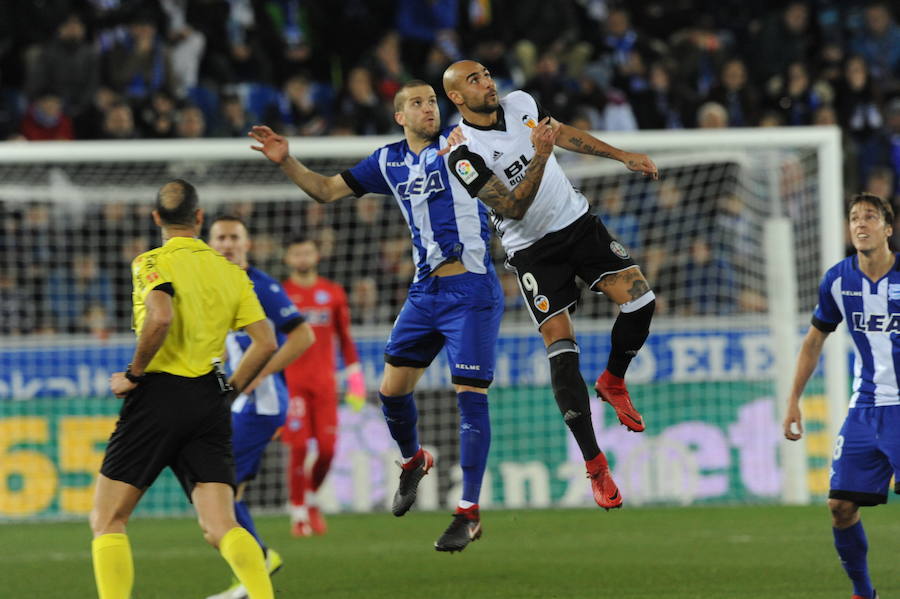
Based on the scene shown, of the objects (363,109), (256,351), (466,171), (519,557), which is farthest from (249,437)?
(363,109)

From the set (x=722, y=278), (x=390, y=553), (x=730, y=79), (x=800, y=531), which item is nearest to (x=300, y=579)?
(x=390, y=553)

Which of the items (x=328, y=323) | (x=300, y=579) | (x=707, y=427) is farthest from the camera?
(x=707, y=427)

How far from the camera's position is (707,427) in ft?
43.5

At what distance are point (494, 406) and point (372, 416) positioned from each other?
3.82ft

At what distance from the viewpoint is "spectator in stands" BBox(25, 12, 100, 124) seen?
15461 mm

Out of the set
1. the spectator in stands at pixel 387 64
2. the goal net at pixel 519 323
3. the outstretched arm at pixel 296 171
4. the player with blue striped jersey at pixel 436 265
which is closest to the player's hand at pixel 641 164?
the player with blue striped jersey at pixel 436 265

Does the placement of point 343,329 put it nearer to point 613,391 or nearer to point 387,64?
point 613,391

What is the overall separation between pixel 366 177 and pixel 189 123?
771 centimetres

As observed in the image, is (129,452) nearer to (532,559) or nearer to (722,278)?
(532,559)

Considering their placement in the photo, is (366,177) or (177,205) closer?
(177,205)

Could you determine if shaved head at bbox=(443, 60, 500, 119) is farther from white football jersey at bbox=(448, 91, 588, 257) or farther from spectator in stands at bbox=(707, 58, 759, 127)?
spectator in stands at bbox=(707, 58, 759, 127)

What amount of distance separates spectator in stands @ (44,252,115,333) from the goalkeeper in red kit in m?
2.74

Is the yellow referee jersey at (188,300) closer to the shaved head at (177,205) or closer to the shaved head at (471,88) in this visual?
the shaved head at (177,205)

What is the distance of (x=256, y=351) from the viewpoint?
6266 millimetres
